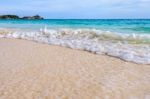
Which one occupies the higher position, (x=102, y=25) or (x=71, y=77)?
(x=71, y=77)

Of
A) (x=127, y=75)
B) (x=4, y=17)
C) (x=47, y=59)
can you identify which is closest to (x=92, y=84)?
(x=127, y=75)

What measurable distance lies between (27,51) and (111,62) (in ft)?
9.30

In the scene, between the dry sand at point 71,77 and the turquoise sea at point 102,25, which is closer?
the dry sand at point 71,77

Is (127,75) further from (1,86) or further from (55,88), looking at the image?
(1,86)

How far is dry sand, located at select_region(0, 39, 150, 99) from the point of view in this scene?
5.21 m

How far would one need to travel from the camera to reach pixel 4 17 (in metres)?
76.4

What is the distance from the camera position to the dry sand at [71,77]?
5.21 meters

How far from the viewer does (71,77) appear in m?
6.20

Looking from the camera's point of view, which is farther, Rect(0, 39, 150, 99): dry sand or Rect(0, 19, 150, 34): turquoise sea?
Rect(0, 19, 150, 34): turquoise sea

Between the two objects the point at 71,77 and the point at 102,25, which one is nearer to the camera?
the point at 71,77

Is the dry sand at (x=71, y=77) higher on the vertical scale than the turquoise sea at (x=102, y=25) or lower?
higher

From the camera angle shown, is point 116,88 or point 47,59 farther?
point 47,59

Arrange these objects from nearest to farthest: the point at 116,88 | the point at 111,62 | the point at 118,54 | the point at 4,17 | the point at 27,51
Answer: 1. the point at 116,88
2. the point at 111,62
3. the point at 118,54
4. the point at 27,51
5. the point at 4,17

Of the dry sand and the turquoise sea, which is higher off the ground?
the dry sand
